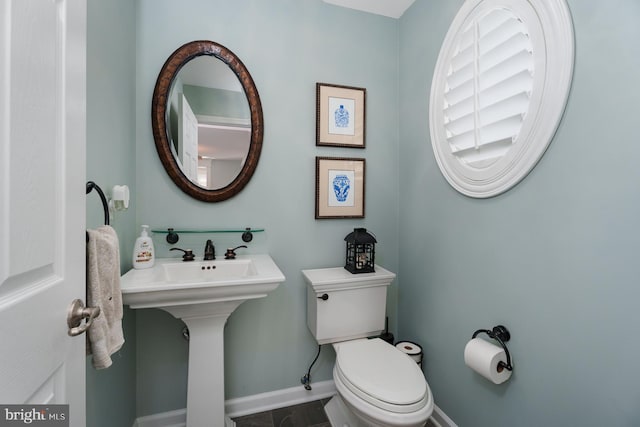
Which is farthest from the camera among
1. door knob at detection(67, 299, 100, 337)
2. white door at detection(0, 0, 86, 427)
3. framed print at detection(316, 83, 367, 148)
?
framed print at detection(316, 83, 367, 148)

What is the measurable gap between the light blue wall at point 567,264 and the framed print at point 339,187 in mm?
523

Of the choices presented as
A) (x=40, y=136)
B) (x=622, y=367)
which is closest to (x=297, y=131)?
(x=40, y=136)

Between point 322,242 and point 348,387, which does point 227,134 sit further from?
point 348,387

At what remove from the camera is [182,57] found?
1478 millimetres

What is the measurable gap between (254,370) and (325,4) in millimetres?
2371

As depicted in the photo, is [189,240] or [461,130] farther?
[189,240]

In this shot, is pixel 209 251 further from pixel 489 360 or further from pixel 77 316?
pixel 489 360

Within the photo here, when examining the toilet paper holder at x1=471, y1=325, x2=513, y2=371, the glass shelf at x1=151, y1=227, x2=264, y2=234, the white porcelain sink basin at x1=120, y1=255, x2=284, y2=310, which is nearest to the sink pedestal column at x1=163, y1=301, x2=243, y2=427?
the white porcelain sink basin at x1=120, y1=255, x2=284, y2=310

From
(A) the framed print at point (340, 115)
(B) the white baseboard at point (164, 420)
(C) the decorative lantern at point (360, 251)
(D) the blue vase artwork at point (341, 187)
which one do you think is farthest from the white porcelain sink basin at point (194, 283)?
(A) the framed print at point (340, 115)

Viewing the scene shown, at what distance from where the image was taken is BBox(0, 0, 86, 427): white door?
46 centimetres

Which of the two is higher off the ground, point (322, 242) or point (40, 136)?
point (40, 136)

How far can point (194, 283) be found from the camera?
110 centimetres

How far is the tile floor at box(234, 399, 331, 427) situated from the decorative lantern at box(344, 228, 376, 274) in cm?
88

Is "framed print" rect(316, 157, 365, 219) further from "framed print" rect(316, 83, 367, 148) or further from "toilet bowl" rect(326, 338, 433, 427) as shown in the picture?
"toilet bowl" rect(326, 338, 433, 427)
